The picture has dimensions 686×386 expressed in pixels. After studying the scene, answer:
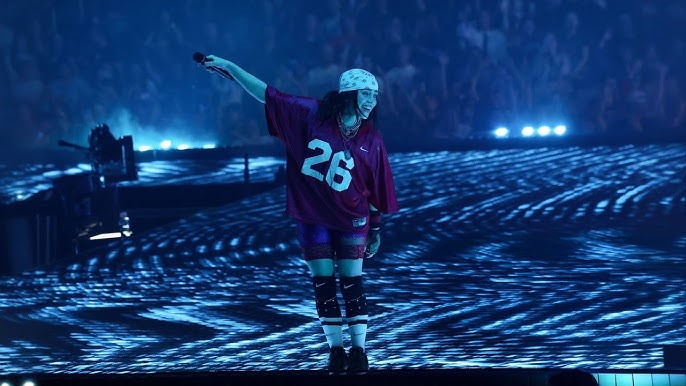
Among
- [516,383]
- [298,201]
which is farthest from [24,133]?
[516,383]

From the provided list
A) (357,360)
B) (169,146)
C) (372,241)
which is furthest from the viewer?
(169,146)

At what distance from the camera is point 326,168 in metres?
4.15

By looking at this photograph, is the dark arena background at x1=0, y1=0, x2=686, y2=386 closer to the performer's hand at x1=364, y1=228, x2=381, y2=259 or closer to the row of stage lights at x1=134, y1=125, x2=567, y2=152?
the row of stage lights at x1=134, y1=125, x2=567, y2=152

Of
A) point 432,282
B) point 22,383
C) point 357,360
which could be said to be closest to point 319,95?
point 432,282

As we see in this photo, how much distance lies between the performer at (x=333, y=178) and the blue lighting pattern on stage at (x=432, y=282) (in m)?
0.66

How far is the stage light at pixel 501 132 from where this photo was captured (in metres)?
9.52

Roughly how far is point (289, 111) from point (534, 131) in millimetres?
5786

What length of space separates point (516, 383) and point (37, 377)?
6.14ft

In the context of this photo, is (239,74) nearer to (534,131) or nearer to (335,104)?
(335,104)

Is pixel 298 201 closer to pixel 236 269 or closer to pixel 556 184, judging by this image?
pixel 236 269

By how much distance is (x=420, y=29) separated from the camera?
9.14 m

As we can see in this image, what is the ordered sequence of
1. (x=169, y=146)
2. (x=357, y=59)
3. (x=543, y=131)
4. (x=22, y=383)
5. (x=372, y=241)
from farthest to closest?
(x=543, y=131) → (x=169, y=146) → (x=357, y=59) → (x=372, y=241) → (x=22, y=383)

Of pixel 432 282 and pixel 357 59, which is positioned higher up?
pixel 357 59

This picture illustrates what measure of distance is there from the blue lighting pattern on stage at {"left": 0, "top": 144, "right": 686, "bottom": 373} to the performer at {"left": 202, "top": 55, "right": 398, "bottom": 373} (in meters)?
0.66
